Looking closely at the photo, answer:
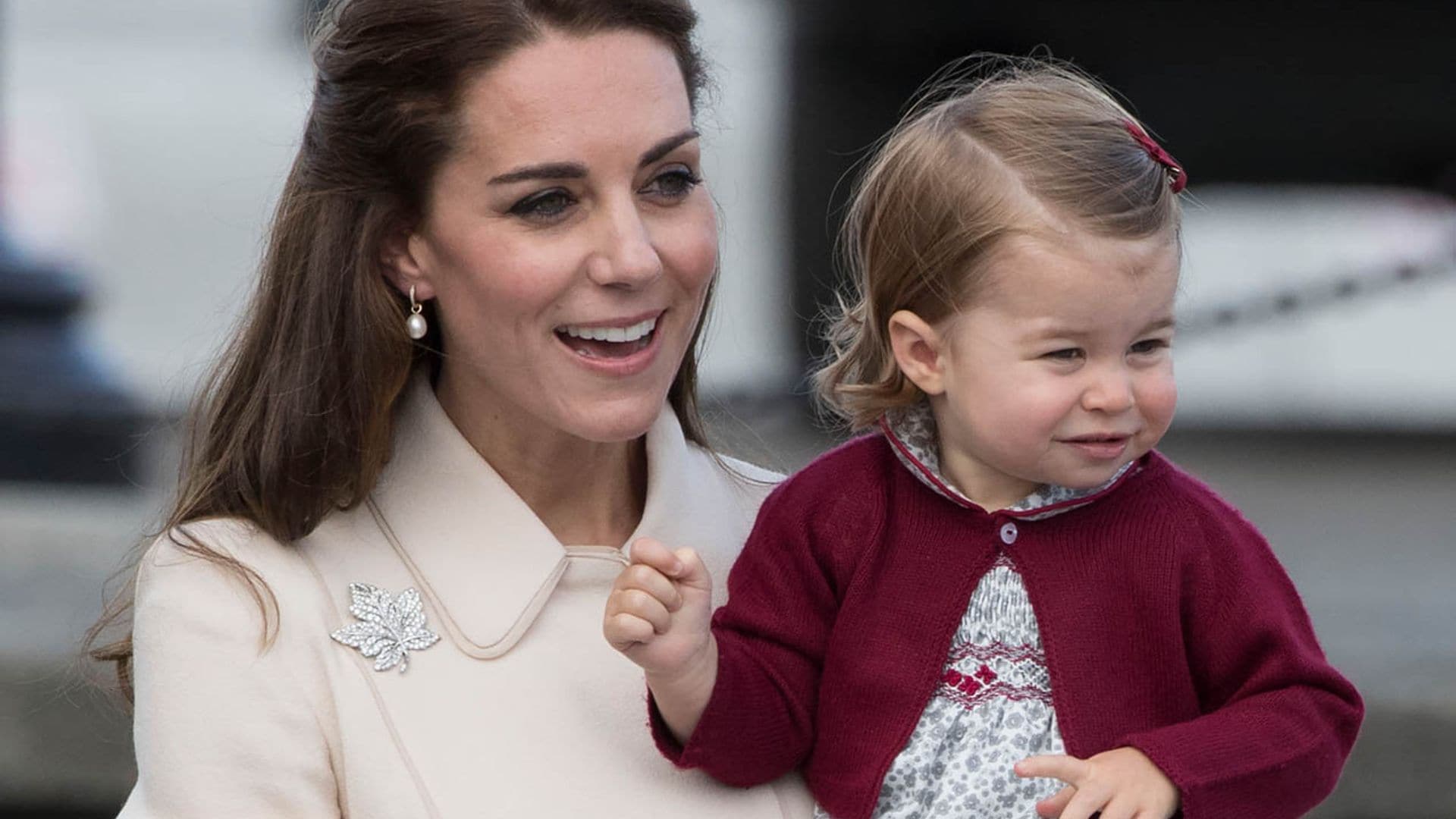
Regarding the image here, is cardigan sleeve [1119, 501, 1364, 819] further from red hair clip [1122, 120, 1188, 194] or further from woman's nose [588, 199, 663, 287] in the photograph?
woman's nose [588, 199, 663, 287]

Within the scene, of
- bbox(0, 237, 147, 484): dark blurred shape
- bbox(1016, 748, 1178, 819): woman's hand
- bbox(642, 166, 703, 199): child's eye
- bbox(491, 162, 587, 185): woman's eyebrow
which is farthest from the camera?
bbox(0, 237, 147, 484): dark blurred shape

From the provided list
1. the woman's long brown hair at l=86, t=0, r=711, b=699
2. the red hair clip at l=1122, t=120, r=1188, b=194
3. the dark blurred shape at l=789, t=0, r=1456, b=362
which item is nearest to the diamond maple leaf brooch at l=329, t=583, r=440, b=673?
the woman's long brown hair at l=86, t=0, r=711, b=699

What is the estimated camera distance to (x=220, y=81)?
7246 mm

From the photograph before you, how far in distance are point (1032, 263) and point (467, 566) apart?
2.32 ft

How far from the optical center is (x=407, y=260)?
2359mm

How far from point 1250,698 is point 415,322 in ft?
3.19

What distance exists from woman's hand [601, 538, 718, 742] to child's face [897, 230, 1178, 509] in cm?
32

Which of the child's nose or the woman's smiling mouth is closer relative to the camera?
the child's nose

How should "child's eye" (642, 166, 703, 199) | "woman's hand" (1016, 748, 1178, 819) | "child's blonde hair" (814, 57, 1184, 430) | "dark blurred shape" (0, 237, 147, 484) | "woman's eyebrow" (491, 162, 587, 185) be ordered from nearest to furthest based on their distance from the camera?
"woman's hand" (1016, 748, 1178, 819) → "child's blonde hair" (814, 57, 1184, 430) → "woman's eyebrow" (491, 162, 587, 185) → "child's eye" (642, 166, 703, 199) → "dark blurred shape" (0, 237, 147, 484)

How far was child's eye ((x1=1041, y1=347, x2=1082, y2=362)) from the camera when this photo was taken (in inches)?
80.0

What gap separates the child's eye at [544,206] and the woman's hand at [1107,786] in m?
0.75

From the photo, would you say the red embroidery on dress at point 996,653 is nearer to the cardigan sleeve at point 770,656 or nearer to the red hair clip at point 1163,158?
the cardigan sleeve at point 770,656

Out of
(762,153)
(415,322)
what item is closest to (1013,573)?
(415,322)

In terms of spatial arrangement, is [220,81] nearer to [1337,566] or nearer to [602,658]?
[1337,566]
